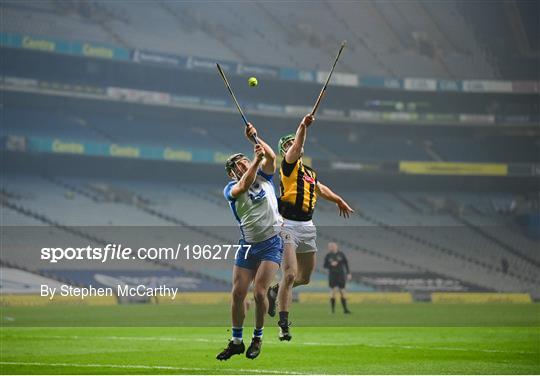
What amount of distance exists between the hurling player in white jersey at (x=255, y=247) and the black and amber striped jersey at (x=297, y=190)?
936 mm

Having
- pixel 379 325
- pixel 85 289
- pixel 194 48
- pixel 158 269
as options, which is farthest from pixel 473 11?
pixel 379 325

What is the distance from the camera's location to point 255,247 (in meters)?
12.3

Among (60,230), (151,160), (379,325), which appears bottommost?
(379,325)

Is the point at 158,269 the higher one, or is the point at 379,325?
the point at 158,269

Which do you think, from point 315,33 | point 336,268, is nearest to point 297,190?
point 336,268

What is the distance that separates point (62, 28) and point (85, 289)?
19.8 meters

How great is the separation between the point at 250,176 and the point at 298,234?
2.86 metres

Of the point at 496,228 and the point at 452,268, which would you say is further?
Result: the point at 496,228

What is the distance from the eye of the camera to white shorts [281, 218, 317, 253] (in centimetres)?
1370

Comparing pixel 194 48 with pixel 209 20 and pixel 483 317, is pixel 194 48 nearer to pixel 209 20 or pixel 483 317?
pixel 209 20

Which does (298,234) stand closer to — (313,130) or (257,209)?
(257,209)

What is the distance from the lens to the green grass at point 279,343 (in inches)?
627

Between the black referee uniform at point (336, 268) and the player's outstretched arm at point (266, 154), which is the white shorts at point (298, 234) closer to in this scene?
the player's outstretched arm at point (266, 154)

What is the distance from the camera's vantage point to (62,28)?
5128cm
